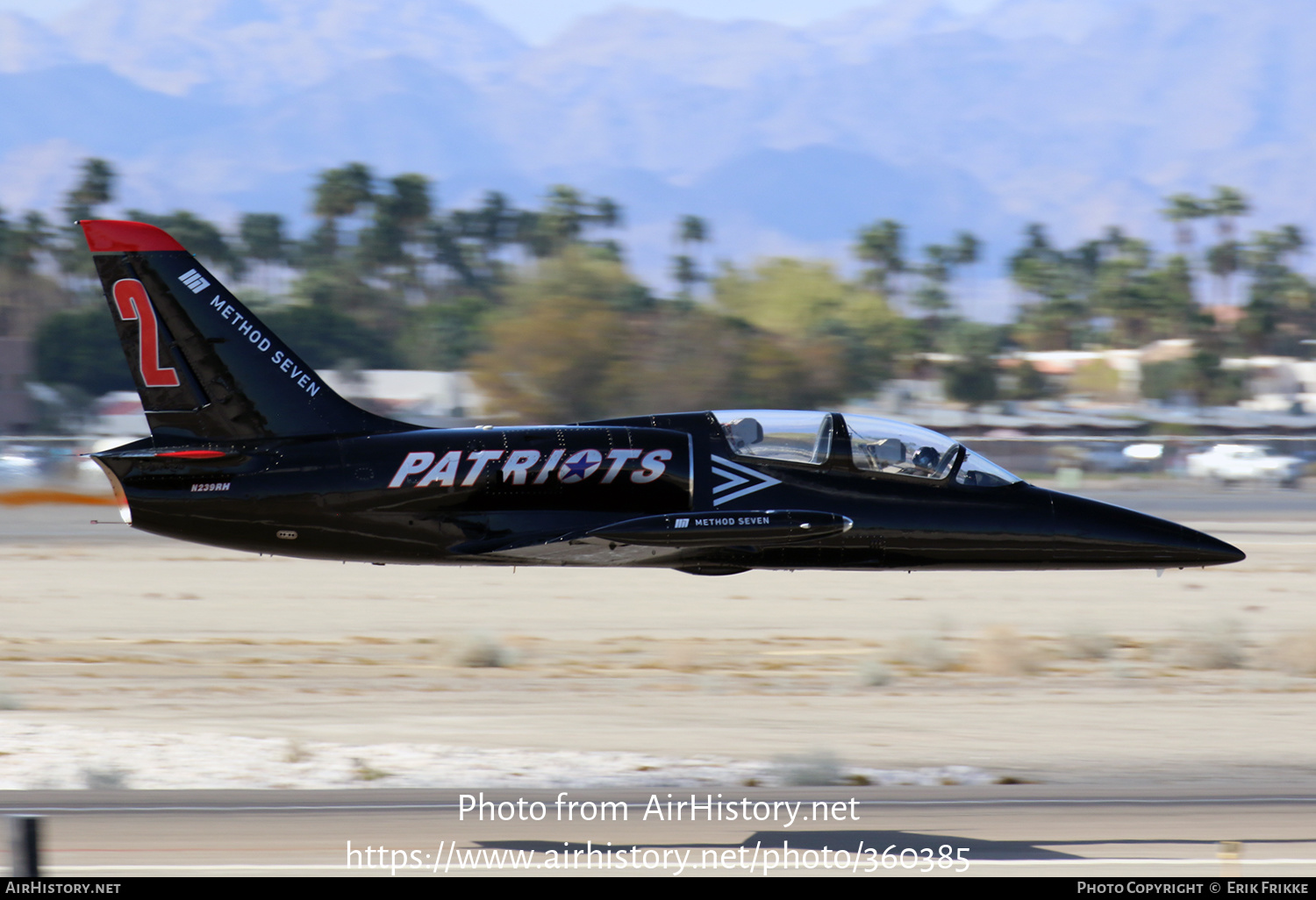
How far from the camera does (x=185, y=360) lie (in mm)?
14406

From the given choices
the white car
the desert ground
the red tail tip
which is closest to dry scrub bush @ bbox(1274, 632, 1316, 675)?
the desert ground

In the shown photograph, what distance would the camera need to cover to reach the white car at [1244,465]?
53.7 m

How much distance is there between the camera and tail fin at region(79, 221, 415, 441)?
1430 cm

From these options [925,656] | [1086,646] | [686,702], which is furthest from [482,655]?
[1086,646]

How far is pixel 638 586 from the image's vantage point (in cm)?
3105

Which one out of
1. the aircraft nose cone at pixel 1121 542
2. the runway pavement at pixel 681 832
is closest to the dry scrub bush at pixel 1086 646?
the aircraft nose cone at pixel 1121 542

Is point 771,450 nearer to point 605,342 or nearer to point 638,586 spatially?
point 638,586

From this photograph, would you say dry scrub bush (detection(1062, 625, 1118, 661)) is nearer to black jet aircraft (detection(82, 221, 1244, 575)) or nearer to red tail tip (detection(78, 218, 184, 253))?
black jet aircraft (detection(82, 221, 1244, 575))

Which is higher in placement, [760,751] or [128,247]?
[128,247]

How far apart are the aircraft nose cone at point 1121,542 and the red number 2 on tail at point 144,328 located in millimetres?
9031

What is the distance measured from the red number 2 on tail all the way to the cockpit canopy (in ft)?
18.4

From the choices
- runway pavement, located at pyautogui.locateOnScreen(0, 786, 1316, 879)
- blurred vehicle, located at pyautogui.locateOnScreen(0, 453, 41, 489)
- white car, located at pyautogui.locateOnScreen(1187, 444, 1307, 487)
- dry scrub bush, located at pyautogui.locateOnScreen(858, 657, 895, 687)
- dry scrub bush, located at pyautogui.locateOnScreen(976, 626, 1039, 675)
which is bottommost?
runway pavement, located at pyautogui.locateOnScreen(0, 786, 1316, 879)

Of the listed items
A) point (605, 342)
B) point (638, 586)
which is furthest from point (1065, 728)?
point (605, 342)
